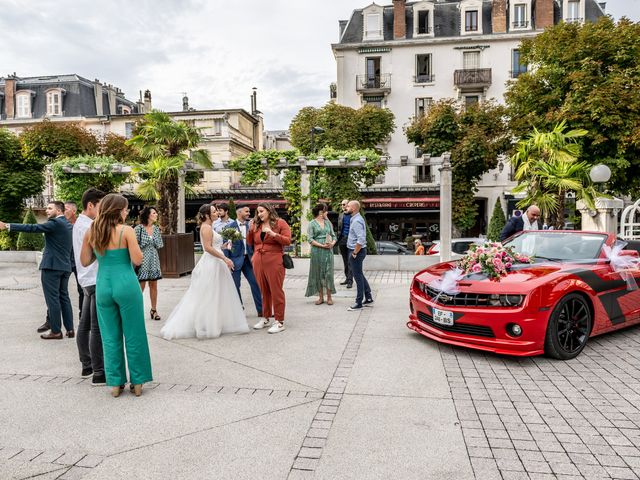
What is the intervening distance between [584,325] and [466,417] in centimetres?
265

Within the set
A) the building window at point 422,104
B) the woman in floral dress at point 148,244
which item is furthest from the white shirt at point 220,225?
the building window at point 422,104

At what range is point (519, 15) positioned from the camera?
35.2m

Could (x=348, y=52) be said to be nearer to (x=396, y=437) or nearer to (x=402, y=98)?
(x=402, y=98)

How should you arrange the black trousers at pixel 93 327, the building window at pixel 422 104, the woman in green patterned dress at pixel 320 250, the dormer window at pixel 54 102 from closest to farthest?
the black trousers at pixel 93 327 → the woman in green patterned dress at pixel 320 250 → the building window at pixel 422 104 → the dormer window at pixel 54 102

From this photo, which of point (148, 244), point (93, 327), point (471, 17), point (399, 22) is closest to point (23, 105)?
point (399, 22)

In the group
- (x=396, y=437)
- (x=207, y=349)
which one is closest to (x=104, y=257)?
(x=207, y=349)

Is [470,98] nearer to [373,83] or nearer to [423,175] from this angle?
[423,175]

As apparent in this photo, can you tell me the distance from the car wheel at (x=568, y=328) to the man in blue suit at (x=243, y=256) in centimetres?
434

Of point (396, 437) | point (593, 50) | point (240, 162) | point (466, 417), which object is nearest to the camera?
point (396, 437)

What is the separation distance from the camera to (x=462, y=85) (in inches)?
1384

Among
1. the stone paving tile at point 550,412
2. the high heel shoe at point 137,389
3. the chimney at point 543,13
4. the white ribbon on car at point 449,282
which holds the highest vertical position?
the chimney at point 543,13

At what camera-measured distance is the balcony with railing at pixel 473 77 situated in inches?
1371

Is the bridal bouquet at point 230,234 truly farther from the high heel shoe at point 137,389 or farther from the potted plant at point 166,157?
the potted plant at point 166,157

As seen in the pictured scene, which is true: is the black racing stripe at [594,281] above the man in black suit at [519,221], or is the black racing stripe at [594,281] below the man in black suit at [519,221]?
below
